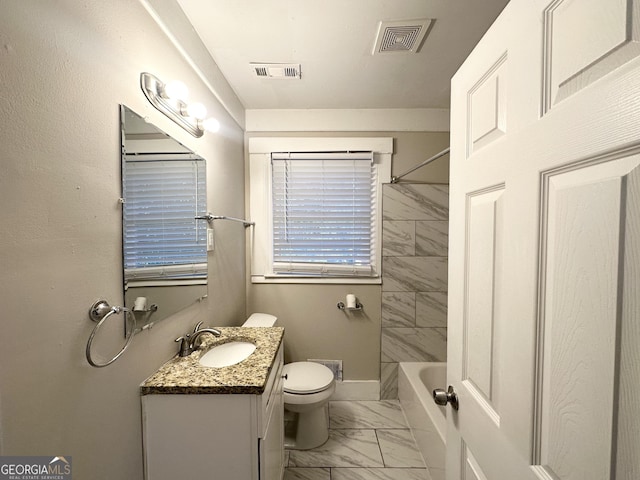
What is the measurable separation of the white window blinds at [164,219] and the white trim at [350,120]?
3.41ft

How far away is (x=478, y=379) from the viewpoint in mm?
730

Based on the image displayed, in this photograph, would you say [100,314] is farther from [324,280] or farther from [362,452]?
[362,452]

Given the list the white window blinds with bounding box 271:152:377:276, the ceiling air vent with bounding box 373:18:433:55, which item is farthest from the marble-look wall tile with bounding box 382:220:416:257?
the ceiling air vent with bounding box 373:18:433:55

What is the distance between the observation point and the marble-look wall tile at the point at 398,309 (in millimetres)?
2305

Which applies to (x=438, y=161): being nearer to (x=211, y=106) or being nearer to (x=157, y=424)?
(x=211, y=106)

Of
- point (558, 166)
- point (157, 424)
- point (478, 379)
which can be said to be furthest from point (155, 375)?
point (558, 166)

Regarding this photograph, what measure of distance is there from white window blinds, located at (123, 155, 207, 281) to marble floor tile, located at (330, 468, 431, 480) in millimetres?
1441

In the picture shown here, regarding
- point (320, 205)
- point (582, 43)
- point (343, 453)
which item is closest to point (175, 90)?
point (582, 43)

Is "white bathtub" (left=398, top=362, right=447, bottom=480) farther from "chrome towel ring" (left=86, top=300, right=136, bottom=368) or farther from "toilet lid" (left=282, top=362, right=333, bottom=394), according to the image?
"chrome towel ring" (left=86, top=300, right=136, bottom=368)

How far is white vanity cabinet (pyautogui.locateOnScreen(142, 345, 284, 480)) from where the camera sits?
1.02 m

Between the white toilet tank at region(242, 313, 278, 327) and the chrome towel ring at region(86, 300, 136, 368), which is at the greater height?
the chrome towel ring at region(86, 300, 136, 368)

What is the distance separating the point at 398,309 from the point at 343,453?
1.10 m

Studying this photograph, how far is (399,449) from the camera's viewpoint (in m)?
1.82

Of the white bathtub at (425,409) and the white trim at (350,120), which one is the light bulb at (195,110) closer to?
the white trim at (350,120)
